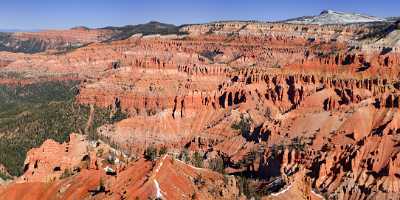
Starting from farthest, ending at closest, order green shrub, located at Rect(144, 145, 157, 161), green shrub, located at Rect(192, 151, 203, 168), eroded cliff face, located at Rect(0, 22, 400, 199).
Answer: green shrub, located at Rect(192, 151, 203, 168), eroded cliff face, located at Rect(0, 22, 400, 199), green shrub, located at Rect(144, 145, 157, 161)

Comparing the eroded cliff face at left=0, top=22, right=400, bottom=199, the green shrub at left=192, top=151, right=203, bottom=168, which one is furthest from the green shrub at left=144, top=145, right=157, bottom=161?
the green shrub at left=192, top=151, right=203, bottom=168

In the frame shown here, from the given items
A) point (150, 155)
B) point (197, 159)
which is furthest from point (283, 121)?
point (150, 155)

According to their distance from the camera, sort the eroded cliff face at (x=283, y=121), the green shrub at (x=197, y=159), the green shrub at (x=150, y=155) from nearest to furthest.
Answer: the green shrub at (x=150, y=155) → the eroded cliff face at (x=283, y=121) → the green shrub at (x=197, y=159)

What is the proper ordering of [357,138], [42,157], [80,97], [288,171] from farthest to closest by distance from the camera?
[80,97] < [357,138] < [288,171] < [42,157]

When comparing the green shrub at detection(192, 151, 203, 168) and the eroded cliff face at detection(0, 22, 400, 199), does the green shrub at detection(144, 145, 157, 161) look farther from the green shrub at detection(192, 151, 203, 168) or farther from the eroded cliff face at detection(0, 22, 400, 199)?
the green shrub at detection(192, 151, 203, 168)

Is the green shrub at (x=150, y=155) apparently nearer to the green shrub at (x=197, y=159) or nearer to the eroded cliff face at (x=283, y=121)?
the eroded cliff face at (x=283, y=121)

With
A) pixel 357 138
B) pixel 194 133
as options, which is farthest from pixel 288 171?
pixel 194 133

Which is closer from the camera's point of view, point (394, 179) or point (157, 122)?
point (394, 179)

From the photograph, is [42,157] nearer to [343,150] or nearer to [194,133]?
[343,150]

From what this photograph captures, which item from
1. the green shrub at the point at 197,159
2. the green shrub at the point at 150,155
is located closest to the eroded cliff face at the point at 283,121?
the green shrub at the point at 150,155

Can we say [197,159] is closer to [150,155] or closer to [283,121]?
[283,121]

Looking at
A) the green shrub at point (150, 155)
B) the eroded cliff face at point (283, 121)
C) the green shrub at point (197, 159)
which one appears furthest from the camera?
the green shrub at point (197, 159)
